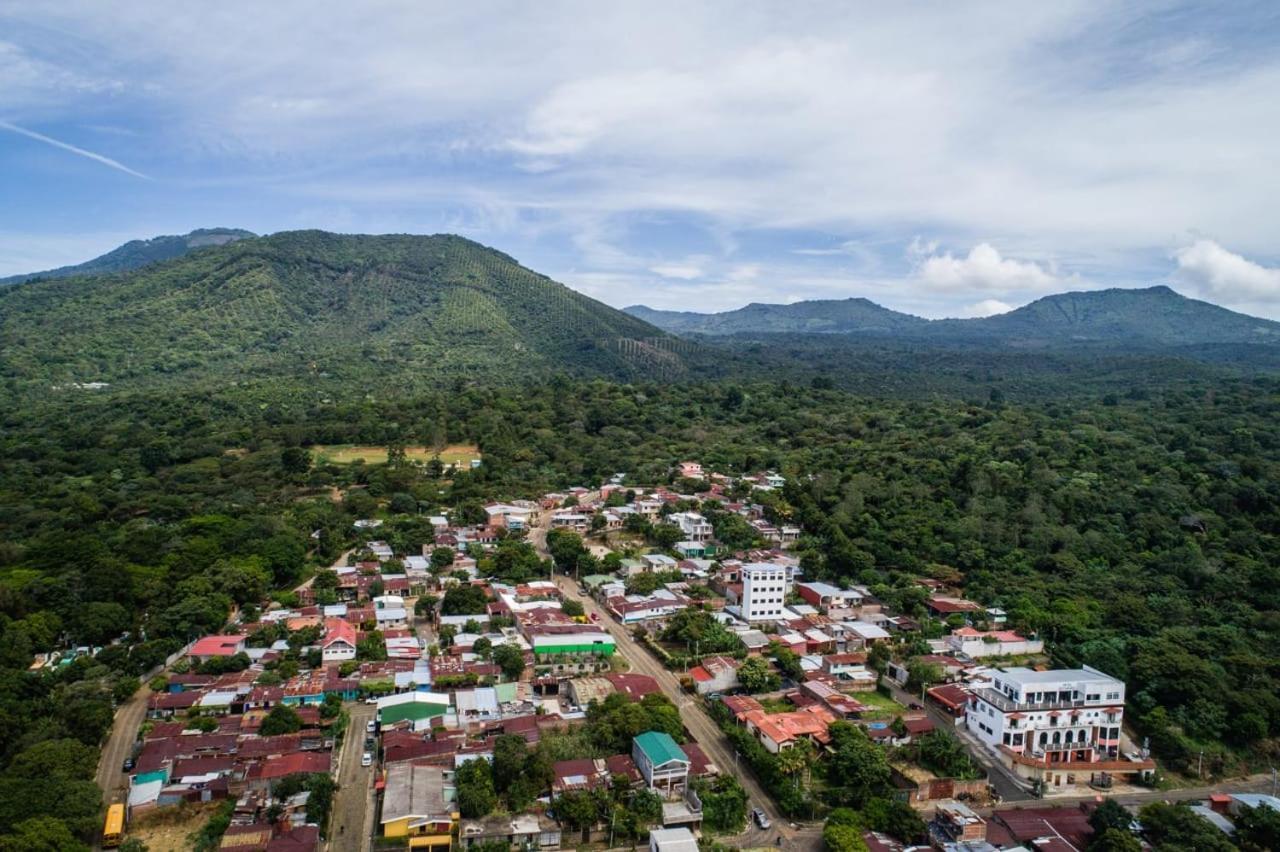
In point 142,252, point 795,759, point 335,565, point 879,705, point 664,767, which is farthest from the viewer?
point 142,252

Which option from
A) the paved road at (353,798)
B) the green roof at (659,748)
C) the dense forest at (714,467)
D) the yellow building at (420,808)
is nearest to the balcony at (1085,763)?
the dense forest at (714,467)

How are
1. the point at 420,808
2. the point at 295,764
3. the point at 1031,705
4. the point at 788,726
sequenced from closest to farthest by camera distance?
the point at 420,808
the point at 295,764
the point at 788,726
the point at 1031,705

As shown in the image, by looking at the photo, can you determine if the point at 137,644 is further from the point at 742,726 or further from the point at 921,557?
the point at 921,557

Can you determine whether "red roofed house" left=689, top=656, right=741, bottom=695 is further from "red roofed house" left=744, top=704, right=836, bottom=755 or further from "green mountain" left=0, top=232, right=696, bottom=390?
"green mountain" left=0, top=232, right=696, bottom=390

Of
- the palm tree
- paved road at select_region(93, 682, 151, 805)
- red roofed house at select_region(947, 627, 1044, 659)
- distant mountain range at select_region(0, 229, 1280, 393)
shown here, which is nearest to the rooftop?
paved road at select_region(93, 682, 151, 805)

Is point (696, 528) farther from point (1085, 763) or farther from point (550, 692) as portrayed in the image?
point (1085, 763)

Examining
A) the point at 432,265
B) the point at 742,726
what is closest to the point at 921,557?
the point at 742,726

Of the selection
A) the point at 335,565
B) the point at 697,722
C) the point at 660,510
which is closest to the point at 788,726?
the point at 697,722
